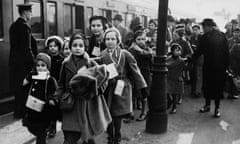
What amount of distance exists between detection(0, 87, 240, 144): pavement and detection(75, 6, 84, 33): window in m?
3.37

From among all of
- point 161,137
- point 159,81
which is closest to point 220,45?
point 159,81

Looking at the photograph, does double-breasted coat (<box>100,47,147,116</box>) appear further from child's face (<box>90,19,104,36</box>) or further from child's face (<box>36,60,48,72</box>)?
child's face (<box>36,60,48,72</box>)

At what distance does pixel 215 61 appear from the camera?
5.97m

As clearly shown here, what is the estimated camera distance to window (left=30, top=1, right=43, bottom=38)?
6.48 meters

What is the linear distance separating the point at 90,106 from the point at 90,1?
19.2ft

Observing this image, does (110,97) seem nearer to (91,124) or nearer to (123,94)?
(123,94)

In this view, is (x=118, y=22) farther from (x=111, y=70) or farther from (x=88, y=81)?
(x=88, y=81)

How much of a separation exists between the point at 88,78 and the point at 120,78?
2.87ft

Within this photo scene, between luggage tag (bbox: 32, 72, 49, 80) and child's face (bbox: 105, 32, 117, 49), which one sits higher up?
child's face (bbox: 105, 32, 117, 49)

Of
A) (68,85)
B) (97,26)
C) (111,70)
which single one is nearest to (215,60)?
(97,26)

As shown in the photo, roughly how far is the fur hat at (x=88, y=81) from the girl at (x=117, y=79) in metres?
0.52

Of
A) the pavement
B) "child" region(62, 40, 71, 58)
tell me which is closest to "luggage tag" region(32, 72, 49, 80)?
"child" region(62, 40, 71, 58)

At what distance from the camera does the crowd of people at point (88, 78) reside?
345cm

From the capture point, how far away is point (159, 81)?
491 centimetres
